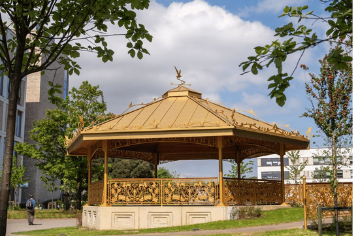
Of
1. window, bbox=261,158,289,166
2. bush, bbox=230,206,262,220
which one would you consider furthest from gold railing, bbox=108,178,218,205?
window, bbox=261,158,289,166

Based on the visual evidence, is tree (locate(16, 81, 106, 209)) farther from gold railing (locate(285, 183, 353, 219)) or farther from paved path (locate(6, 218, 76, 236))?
gold railing (locate(285, 183, 353, 219))

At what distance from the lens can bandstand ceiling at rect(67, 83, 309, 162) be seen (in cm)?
1705

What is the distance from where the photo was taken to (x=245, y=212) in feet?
58.0

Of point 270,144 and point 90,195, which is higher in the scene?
point 270,144

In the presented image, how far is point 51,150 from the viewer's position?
38094 millimetres

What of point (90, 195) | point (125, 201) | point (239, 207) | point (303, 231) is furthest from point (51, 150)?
point (303, 231)

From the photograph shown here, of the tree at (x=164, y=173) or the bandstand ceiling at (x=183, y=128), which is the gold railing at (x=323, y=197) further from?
the tree at (x=164, y=173)

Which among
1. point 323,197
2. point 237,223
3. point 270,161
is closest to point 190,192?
point 237,223

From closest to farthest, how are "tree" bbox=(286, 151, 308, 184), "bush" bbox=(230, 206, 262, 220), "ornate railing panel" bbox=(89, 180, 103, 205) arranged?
"bush" bbox=(230, 206, 262, 220) < "ornate railing panel" bbox=(89, 180, 103, 205) < "tree" bbox=(286, 151, 308, 184)

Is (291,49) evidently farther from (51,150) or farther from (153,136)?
(51,150)

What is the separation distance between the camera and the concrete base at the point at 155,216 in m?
17.2

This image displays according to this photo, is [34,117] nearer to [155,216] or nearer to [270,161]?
[155,216]

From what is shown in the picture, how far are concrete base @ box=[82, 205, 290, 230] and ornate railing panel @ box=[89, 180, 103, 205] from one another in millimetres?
1233

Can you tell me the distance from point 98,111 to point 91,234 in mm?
23391
